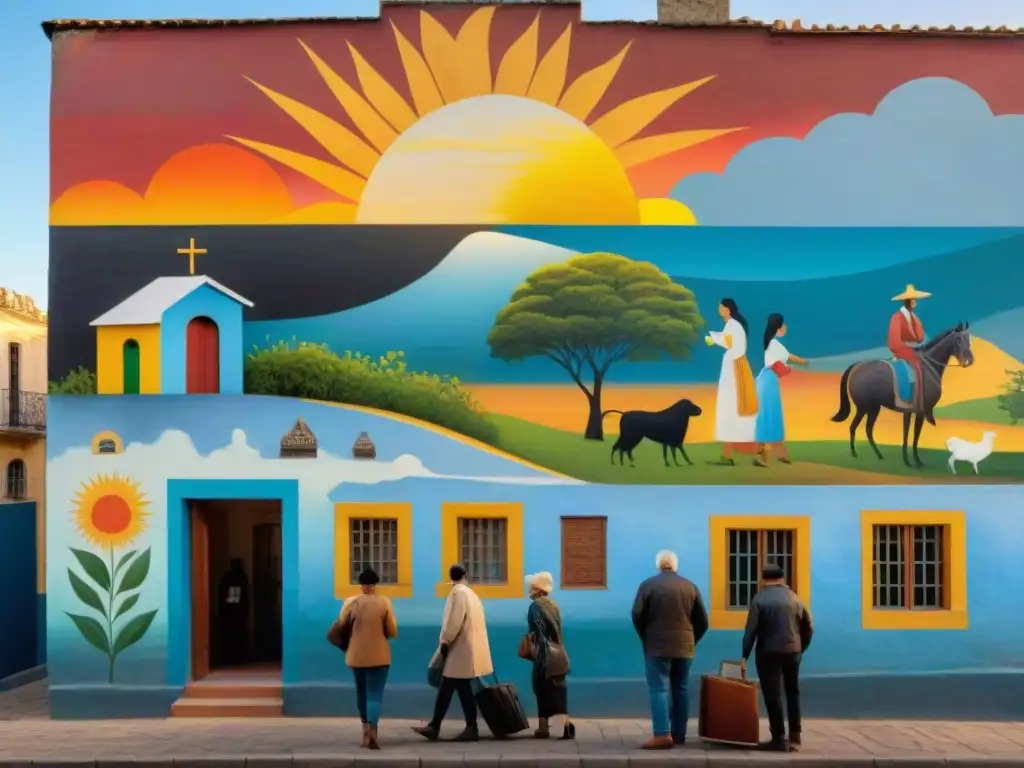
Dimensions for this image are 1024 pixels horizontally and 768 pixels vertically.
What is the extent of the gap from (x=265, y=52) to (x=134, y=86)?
1571 mm

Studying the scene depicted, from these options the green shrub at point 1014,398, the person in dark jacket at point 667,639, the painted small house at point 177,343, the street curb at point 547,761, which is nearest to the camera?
the street curb at point 547,761

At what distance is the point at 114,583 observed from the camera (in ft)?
41.8

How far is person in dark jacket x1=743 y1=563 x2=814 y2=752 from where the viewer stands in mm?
10453

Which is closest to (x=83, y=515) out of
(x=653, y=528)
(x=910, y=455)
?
(x=653, y=528)

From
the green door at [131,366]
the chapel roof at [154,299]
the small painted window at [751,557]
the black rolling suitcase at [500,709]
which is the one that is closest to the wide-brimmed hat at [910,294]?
the small painted window at [751,557]

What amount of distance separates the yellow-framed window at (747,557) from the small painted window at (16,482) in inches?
628

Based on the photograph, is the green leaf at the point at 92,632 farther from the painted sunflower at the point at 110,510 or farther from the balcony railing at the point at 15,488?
the balcony railing at the point at 15,488

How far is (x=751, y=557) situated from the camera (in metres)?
12.9

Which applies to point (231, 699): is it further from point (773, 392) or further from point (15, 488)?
point (15, 488)

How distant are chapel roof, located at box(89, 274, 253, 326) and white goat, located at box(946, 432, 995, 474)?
827 centimetres

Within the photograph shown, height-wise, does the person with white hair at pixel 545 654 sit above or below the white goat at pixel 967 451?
below

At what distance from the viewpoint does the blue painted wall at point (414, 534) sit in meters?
12.7

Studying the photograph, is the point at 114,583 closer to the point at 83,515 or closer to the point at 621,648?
the point at 83,515

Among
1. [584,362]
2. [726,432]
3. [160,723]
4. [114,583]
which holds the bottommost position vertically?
[160,723]
